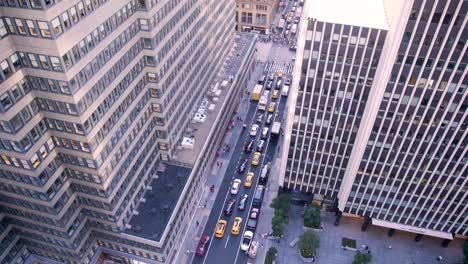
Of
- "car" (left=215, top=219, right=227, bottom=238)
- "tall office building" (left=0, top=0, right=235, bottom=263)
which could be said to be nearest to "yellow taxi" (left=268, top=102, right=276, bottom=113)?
"tall office building" (left=0, top=0, right=235, bottom=263)

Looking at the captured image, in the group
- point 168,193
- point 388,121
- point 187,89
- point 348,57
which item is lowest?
point 168,193

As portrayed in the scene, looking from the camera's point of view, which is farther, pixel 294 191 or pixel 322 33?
pixel 294 191

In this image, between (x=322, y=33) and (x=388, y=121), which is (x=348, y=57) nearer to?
(x=322, y=33)

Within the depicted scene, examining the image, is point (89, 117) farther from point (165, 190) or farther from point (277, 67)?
point (277, 67)

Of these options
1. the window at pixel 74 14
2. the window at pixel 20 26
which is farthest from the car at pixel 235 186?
the window at pixel 20 26

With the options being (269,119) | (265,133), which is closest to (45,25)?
(265,133)

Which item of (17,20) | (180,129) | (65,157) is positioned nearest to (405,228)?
(180,129)

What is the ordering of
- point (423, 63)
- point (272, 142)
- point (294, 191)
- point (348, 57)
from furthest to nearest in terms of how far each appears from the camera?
point (272, 142) < point (294, 191) < point (348, 57) < point (423, 63)
